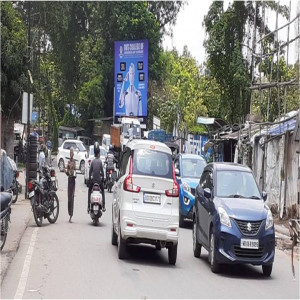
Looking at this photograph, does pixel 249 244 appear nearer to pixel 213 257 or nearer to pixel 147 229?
pixel 213 257

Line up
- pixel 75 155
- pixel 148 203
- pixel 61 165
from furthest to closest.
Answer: pixel 61 165, pixel 75 155, pixel 148 203

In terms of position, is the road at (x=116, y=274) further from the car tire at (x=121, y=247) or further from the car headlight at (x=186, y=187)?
the car headlight at (x=186, y=187)

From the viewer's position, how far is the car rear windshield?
1202cm

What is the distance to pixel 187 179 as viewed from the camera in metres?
18.0

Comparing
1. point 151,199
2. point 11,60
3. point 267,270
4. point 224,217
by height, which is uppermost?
point 11,60

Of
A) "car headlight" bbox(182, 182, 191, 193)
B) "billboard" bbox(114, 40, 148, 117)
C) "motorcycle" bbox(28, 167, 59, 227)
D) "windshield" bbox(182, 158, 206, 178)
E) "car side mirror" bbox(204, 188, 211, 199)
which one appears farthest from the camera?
"billboard" bbox(114, 40, 148, 117)

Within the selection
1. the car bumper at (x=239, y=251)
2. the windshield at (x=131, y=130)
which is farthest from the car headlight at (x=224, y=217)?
the windshield at (x=131, y=130)

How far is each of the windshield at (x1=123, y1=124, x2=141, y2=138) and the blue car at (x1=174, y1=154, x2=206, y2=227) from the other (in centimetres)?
2467

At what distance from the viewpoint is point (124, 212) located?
38.2ft

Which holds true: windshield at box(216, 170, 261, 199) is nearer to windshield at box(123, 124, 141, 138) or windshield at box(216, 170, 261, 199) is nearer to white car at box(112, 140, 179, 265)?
white car at box(112, 140, 179, 265)

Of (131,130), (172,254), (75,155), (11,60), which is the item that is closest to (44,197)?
(172,254)

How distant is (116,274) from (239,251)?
89.2 inches

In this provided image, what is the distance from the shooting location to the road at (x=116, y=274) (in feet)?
29.8

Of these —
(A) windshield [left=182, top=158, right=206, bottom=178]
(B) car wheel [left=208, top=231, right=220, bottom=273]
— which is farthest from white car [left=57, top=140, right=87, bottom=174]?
(B) car wheel [left=208, top=231, right=220, bottom=273]
